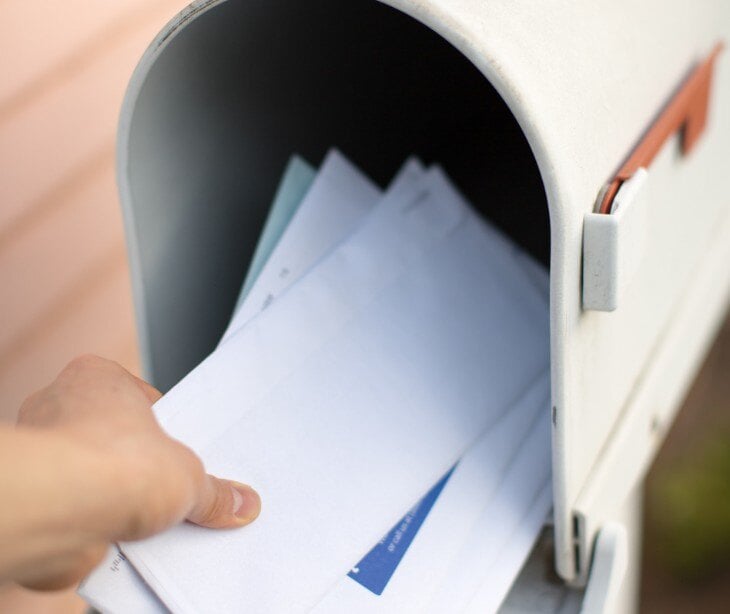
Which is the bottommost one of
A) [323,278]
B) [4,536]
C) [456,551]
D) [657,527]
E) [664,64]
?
[4,536]

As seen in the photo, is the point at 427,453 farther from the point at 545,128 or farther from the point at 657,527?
the point at 657,527

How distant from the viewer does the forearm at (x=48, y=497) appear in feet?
1.79

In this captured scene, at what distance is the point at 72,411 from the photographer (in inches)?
25.7

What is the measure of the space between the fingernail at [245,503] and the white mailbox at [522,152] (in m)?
0.23

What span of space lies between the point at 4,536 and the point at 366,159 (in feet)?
2.57

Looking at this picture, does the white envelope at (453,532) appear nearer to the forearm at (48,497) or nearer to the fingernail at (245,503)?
the fingernail at (245,503)

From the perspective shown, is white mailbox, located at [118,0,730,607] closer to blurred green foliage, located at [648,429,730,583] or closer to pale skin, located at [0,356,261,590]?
pale skin, located at [0,356,261,590]

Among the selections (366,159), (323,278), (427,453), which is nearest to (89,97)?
(366,159)

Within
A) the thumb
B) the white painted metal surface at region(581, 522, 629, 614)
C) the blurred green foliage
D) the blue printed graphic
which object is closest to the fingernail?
the thumb

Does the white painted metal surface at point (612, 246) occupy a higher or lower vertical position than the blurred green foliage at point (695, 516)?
lower

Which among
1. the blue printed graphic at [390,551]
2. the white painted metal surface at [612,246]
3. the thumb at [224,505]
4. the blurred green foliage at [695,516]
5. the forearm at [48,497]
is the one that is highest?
the blurred green foliage at [695,516]

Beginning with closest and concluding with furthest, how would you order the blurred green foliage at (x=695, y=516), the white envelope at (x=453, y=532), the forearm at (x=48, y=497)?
1. the forearm at (x=48, y=497)
2. the white envelope at (x=453, y=532)
3. the blurred green foliage at (x=695, y=516)

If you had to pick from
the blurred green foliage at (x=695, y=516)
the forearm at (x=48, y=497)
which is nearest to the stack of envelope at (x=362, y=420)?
the forearm at (x=48, y=497)

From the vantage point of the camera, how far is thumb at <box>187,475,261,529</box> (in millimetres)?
714
